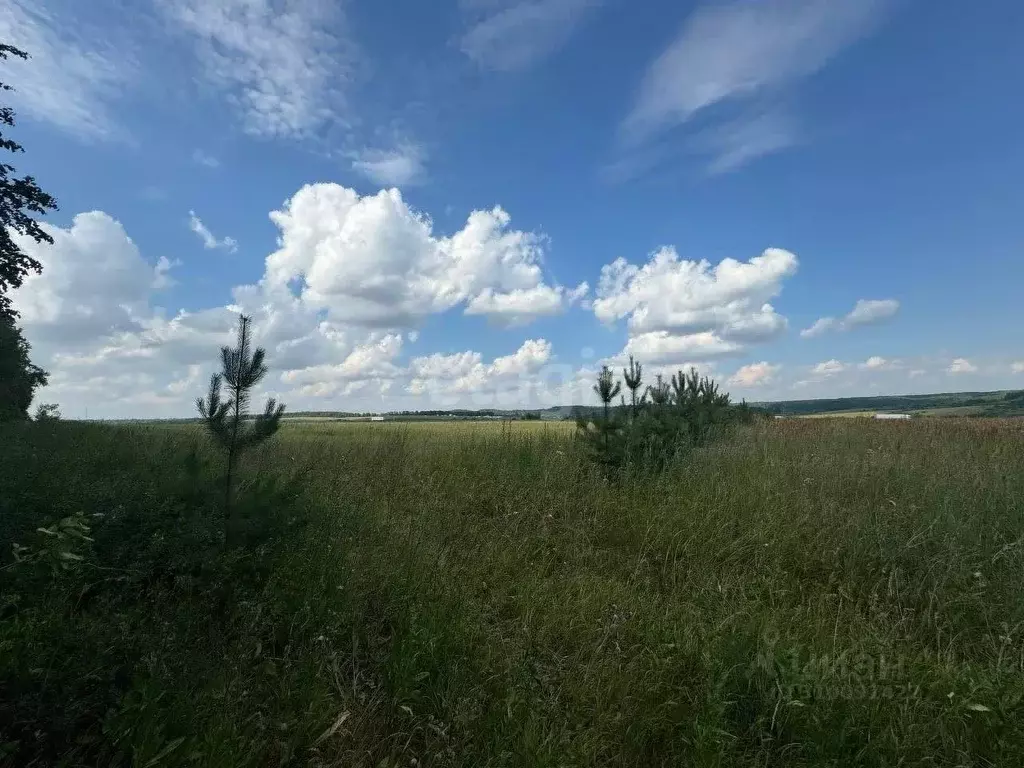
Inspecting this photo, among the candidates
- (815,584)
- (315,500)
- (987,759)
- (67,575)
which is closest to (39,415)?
(315,500)

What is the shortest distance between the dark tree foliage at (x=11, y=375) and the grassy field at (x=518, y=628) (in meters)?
12.0

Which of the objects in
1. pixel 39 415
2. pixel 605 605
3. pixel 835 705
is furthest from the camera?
pixel 39 415

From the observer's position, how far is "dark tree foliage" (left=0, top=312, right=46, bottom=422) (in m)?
15.4

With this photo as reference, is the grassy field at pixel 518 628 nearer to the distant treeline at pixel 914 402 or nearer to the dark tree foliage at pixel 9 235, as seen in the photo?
the dark tree foliage at pixel 9 235

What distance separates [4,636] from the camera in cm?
272

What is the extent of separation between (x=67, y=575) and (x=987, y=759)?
5.42m

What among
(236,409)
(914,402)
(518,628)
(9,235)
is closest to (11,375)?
(9,235)

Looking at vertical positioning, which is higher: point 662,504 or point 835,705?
point 662,504

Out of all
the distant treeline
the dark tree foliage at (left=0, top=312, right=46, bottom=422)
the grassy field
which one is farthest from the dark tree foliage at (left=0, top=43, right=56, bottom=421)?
the distant treeline

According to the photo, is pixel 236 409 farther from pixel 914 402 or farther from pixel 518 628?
pixel 914 402

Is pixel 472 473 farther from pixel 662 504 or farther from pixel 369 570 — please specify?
pixel 369 570

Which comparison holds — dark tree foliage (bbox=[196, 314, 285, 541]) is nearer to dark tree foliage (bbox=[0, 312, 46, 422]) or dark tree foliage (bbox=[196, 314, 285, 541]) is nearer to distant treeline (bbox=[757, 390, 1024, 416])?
dark tree foliage (bbox=[0, 312, 46, 422])

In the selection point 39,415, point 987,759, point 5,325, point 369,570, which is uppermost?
point 5,325

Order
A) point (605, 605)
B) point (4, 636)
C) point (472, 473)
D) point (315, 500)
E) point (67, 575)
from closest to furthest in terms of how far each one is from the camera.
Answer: point (4, 636), point (67, 575), point (605, 605), point (315, 500), point (472, 473)
